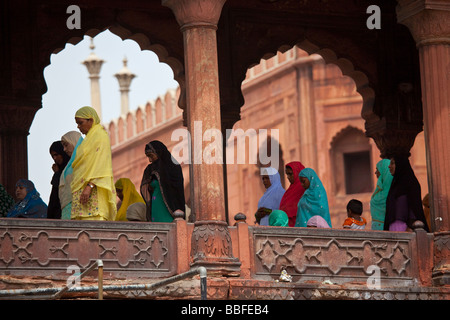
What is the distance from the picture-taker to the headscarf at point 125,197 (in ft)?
50.8

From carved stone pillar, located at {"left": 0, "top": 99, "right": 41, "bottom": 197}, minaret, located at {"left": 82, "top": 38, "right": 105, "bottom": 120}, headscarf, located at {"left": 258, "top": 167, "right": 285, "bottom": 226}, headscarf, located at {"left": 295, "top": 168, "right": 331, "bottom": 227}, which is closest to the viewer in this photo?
headscarf, located at {"left": 295, "top": 168, "right": 331, "bottom": 227}

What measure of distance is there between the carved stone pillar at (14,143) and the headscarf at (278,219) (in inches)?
160

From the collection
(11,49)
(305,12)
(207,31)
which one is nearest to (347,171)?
(305,12)

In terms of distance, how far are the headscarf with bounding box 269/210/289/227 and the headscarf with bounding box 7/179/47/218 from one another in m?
2.51

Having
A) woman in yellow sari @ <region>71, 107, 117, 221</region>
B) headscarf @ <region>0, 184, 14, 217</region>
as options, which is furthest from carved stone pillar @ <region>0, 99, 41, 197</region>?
woman in yellow sari @ <region>71, 107, 117, 221</region>

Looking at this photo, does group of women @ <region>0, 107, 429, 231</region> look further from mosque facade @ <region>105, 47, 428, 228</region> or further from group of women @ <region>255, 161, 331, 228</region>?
mosque facade @ <region>105, 47, 428, 228</region>

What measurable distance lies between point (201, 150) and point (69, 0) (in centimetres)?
462

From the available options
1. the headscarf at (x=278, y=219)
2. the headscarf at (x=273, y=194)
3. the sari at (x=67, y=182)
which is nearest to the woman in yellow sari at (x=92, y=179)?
the sari at (x=67, y=182)

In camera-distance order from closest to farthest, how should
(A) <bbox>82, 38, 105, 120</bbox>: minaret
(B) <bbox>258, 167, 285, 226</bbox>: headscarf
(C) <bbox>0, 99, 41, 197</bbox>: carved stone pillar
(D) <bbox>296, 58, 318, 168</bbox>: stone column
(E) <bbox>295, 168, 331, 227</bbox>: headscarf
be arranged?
(E) <bbox>295, 168, 331, 227</bbox>: headscarf, (B) <bbox>258, 167, 285, 226</bbox>: headscarf, (C) <bbox>0, 99, 41, 197</bbox>: carved stone pillar, (D) <bbox>296, 58, 318, 168</bbox>: stone column, (A) <bbox>82, 38, 105, 120</bbox>: minaret

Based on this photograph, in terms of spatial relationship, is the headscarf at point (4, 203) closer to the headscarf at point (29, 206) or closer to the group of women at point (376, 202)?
the headscarf at point (29, 206)

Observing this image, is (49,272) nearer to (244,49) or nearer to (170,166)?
(170,166)

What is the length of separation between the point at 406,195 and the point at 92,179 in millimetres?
3755

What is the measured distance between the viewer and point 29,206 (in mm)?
14672

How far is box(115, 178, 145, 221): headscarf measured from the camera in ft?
50.8
